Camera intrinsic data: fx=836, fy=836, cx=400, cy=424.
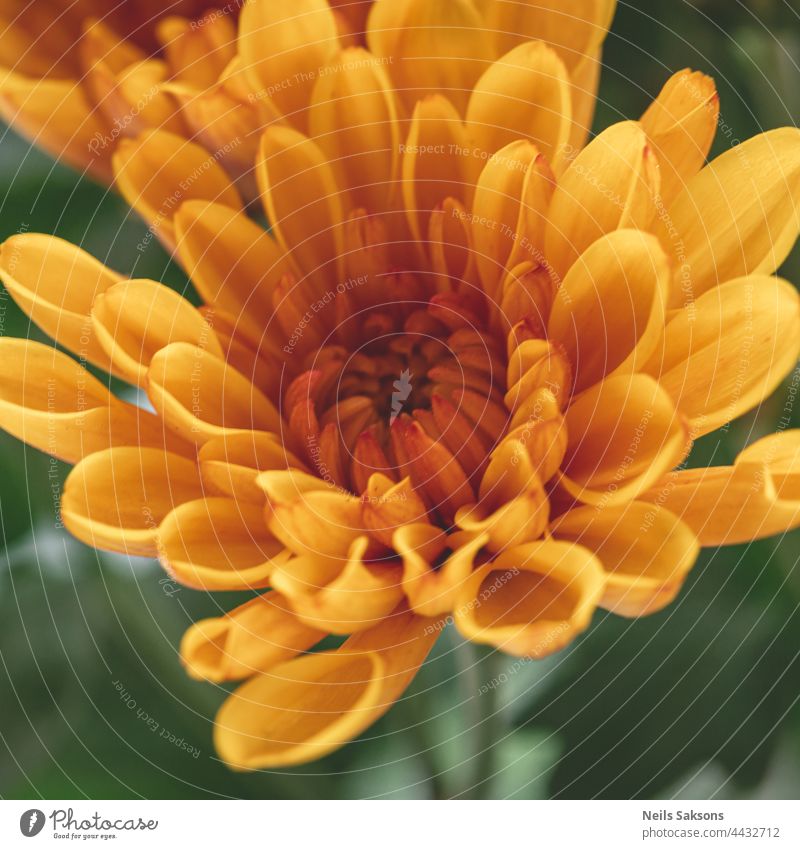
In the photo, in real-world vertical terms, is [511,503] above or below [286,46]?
below

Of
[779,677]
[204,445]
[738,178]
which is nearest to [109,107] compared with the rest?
[204,445]

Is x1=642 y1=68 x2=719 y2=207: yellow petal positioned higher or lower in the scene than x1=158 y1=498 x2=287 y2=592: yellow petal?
higher

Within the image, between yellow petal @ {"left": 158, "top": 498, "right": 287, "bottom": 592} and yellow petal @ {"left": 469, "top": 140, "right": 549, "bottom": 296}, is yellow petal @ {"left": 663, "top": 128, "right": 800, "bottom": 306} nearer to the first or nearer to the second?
yellow petal @ {"left": 469, "top": 140, "right": 549, "bottom": 296}

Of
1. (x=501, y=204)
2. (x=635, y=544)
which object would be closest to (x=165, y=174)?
(x=501, y=204)

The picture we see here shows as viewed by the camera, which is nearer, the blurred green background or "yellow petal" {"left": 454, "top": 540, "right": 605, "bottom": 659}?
"yellow petal" {"left": 454, "top": 540, "right": 605, "bottom": 659}
